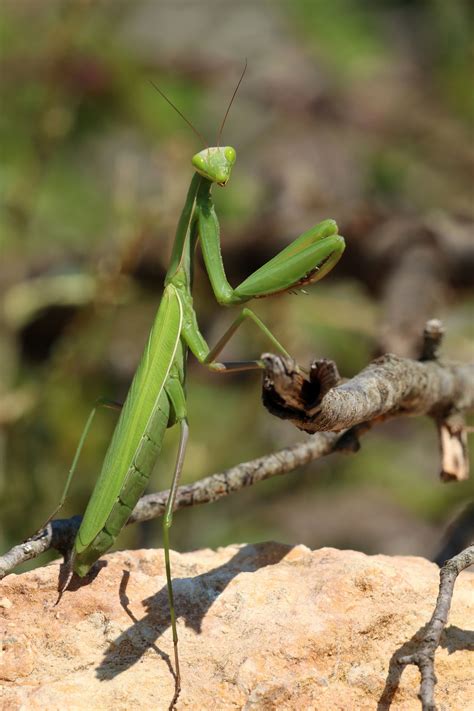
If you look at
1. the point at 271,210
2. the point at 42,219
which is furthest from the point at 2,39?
the point at 271,210

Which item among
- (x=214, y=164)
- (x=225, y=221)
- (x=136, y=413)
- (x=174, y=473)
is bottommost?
(x=225, y=221)

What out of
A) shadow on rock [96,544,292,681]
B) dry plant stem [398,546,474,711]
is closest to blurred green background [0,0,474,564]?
shadow on rock [96,544,292,681]

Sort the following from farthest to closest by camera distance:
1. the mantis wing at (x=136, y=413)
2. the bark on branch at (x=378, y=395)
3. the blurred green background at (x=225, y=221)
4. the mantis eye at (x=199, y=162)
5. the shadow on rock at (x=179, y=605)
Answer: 1. the blurred green background at (x=225, y=221)
2. the mantis eye at (x=199, y=162)
3. the mantis wing at (x=136, y=413)
4. the shadow on rock at (x=179, y=605)
5. the bark on branch at (x=378, y=395)

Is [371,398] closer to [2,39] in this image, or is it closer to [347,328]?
[347,328]

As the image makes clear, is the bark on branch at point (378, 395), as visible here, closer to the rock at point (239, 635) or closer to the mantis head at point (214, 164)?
the rock at point (239, 635)

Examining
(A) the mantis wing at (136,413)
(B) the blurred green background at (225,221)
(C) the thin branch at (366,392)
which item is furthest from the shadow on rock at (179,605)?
(B) the blurred green background at (225,221)

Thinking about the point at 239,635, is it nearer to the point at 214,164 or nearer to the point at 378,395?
the point at 378,395

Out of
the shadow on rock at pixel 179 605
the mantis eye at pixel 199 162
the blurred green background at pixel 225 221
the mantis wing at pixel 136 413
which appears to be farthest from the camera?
the blurred green background at pixel 225 221

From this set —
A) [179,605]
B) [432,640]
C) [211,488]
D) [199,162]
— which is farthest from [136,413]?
[432,640]
